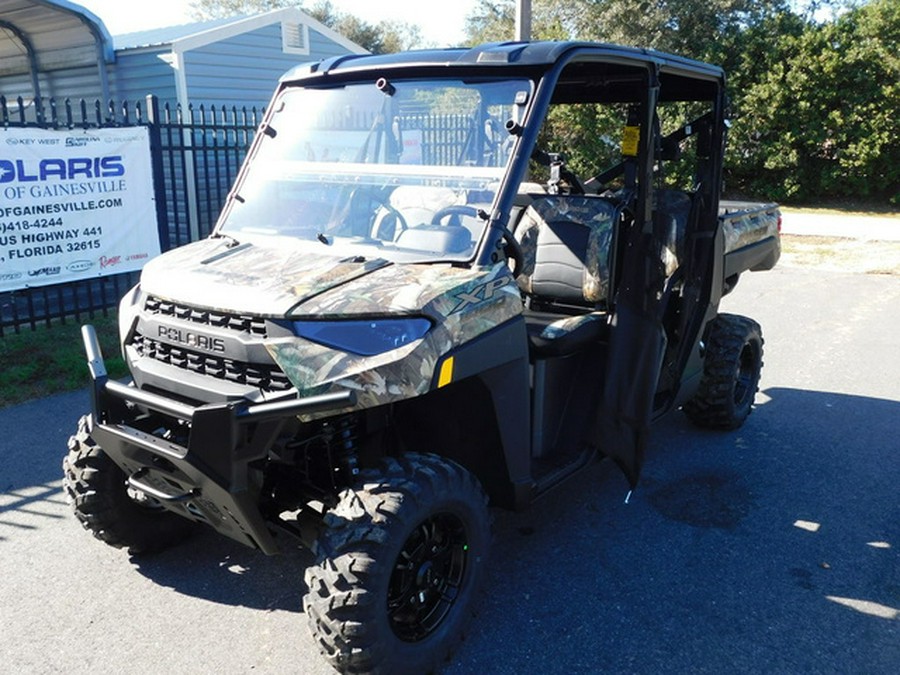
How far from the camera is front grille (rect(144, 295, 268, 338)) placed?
289cm

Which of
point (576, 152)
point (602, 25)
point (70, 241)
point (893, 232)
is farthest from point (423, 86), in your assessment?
point (602, 25)

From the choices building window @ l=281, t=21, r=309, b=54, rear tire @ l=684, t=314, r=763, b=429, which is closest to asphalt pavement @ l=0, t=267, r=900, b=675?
rear tire @ l=684, t=314, r=763, b=429

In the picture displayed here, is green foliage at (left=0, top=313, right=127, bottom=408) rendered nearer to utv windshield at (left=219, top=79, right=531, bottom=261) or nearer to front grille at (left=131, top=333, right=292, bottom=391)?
utv windshield at (left=219, top=79, right=531, bottom=261)

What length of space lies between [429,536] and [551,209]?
6.94 ft

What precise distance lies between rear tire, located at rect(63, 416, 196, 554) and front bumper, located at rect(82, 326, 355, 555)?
41cm

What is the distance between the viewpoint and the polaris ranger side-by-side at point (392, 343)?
2.82m

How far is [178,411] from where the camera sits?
9.29 ft

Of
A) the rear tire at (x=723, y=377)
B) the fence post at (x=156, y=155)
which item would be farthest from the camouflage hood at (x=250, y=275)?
the fence post at (x=156, y=155)

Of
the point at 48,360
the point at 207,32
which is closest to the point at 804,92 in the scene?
the point at 207,32

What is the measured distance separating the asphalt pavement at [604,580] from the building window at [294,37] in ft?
40.4

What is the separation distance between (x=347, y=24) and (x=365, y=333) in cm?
4543

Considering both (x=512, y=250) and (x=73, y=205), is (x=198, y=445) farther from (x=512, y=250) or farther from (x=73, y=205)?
(x=73, y=205)

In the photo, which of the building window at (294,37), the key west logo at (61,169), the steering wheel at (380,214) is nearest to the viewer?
the steering wheel at (380,214)

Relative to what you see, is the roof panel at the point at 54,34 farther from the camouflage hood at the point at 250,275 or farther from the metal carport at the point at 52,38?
the camouflage hood at the point at 250,275
